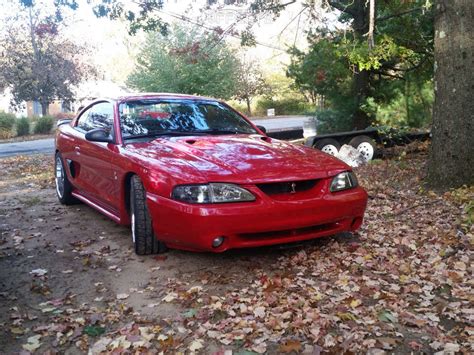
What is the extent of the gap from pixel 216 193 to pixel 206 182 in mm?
113

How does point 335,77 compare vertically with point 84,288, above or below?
above

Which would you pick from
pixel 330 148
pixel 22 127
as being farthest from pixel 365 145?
pixel 22 127

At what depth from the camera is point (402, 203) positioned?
5938 millimetres

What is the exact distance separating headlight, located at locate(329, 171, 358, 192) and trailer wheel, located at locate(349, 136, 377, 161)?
5.57 metres

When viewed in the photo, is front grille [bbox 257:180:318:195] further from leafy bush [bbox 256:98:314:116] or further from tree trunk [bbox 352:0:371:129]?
leafy bush [bbox 256:98:314:116]

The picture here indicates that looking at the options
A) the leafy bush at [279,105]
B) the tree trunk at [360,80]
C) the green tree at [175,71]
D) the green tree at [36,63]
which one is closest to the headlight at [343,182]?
the tree trunk at [360,80]

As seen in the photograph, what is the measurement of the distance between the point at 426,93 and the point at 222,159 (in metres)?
8.14

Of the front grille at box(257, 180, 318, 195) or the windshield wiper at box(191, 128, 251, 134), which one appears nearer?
the front grille at box(257, 180, 318, 195)

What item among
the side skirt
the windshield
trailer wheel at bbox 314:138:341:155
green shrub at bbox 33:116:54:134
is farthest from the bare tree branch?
green shrub at bbox 33:116:54:134

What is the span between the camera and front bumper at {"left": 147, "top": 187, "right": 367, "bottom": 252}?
3.77 m

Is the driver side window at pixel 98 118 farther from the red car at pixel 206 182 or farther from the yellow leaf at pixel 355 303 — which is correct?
the yellow leaf at pixel 355 303

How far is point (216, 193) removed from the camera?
152 inches

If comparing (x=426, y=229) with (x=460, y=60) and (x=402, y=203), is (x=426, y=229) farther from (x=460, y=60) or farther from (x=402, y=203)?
(x=460, y=60)

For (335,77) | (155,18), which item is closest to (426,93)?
(335,77)
